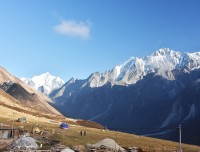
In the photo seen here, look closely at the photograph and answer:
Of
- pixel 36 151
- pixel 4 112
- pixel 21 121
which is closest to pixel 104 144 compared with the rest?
pixel 36 151

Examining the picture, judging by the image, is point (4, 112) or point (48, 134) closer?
point (48, 134)

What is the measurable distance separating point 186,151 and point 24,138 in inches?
2151

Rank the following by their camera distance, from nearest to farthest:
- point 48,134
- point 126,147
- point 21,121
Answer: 1. point 126,147
2. point 48,134
3. point 21,121

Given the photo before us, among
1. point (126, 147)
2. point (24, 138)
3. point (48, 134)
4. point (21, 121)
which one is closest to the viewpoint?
Answer: point (24, 138)

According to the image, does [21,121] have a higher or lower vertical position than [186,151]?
higher

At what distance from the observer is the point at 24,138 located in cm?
9944

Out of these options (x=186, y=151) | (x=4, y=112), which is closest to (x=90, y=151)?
(x=186, y=151)

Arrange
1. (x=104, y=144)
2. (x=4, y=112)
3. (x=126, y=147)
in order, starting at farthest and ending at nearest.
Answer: (x=4, y=112) < (x=126, y=147) < (x=104, y=144)

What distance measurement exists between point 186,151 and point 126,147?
79.6 ft

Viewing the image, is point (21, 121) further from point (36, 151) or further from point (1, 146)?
point (36, 151)

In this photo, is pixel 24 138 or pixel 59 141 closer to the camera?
pixel 24 138

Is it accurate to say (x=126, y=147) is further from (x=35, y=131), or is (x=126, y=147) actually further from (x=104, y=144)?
(x=35, y=131)

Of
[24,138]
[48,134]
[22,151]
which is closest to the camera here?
[22,151]

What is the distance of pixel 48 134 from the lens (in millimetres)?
124562
